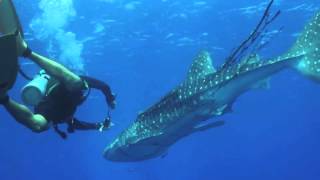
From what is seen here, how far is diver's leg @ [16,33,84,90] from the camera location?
7.79 meters

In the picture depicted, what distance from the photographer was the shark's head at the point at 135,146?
1183cm

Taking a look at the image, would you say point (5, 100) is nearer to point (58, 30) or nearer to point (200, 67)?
point (200, 67)

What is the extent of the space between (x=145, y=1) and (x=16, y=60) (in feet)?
63.4

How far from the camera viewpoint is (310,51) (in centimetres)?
1027

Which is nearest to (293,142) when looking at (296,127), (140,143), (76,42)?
(296,127)

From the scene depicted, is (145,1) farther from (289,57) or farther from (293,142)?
(293,142)

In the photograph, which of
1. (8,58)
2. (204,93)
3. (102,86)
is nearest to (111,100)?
(102,86)

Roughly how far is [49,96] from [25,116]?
0.65m

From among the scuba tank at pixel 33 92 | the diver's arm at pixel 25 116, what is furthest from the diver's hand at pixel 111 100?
the scuba tank at pixel 33 92

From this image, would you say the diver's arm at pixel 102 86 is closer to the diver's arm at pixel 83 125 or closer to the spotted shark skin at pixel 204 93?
the diver's arm at pixel 83 125

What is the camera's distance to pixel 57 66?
8.02m

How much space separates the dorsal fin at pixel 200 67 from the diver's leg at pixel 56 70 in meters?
3.51

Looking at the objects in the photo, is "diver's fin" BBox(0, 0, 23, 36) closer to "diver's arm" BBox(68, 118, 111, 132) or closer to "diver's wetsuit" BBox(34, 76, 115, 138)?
"diver's wetsuit" BBox(34, 76, 115, 138)

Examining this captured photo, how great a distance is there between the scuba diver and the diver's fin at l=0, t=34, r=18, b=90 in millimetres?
1373
